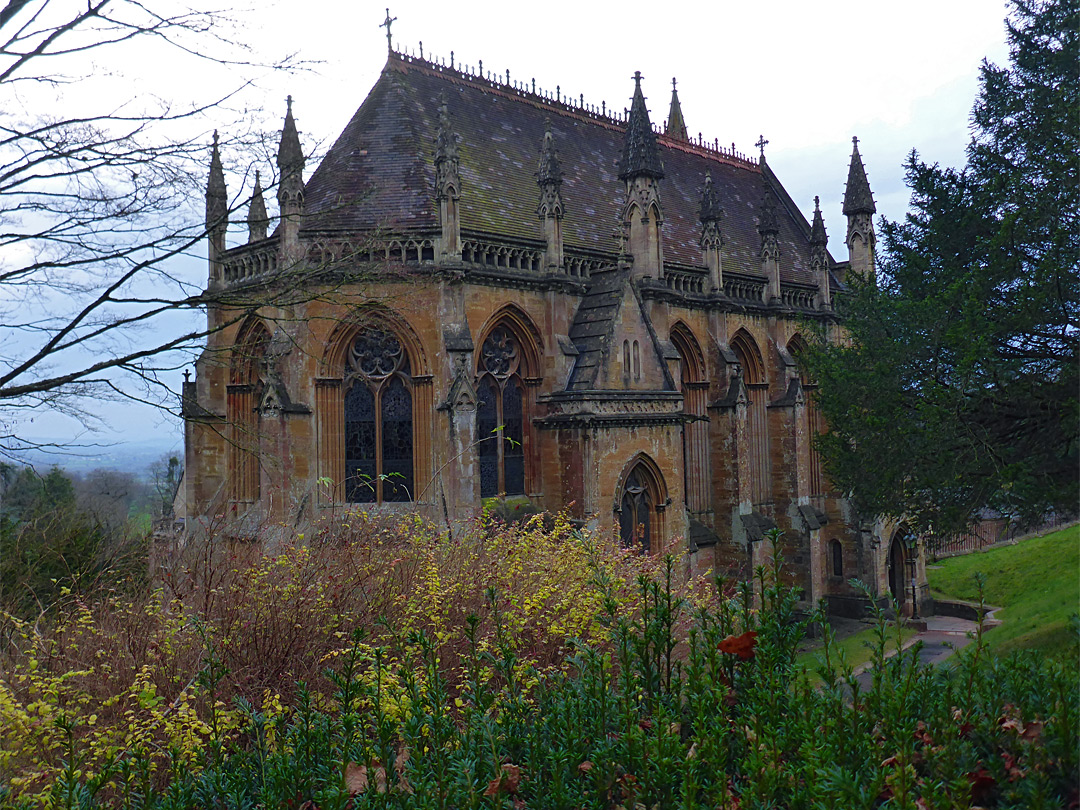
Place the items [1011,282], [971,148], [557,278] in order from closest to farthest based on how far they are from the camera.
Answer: [1011,282] → [971,148] → [557,278]

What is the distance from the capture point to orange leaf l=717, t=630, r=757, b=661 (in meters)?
4.09

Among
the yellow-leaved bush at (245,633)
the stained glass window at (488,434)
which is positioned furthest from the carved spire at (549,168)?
the yellow-leaved bush at (245,633)

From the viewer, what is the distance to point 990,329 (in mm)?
12156

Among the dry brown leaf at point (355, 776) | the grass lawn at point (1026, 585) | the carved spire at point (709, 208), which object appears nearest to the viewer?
the dry brown leaf at point (355, 776)

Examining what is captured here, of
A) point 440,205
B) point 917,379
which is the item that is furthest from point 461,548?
point 440,205

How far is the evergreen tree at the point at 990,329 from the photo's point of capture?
11984 mm

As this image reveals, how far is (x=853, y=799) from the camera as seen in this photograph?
2.98 meters

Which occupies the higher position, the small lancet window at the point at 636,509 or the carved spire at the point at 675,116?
the carved spire at the point at 675,116

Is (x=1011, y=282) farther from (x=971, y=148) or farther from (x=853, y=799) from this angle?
(x=853, y=799)

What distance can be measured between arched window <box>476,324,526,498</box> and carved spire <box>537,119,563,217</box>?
120 inches

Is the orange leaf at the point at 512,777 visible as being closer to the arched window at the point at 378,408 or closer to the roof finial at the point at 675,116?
the arched window at the point at 378,408

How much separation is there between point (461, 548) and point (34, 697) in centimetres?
538

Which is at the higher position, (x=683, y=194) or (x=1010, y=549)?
(x=683, y=194)

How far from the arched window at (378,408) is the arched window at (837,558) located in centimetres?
1622
